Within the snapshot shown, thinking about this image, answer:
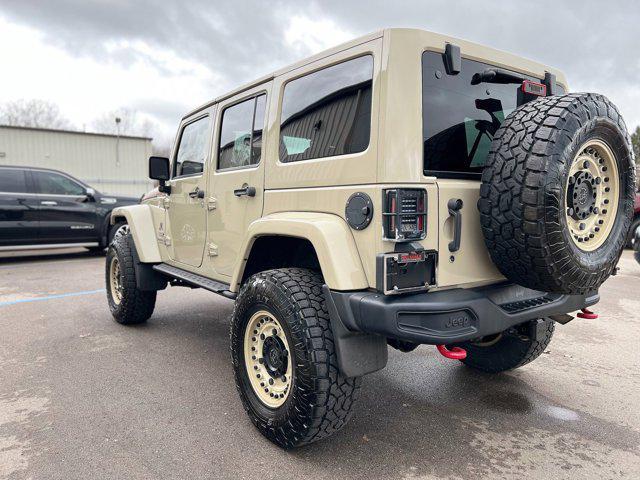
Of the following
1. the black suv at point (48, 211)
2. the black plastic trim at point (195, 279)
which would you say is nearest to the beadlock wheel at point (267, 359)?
the black plastic trim at point (195, 279)

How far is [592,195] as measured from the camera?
7.59 ft

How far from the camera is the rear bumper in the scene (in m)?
1.99

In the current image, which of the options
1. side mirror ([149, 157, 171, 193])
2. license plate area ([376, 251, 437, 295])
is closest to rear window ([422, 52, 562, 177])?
license plate area ([376, 251, 437, 295])

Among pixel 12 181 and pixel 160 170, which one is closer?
pixel 160 170

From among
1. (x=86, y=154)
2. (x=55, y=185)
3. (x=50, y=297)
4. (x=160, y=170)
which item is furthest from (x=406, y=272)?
(x=86, y=154)

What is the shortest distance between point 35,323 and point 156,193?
2027 millimetres

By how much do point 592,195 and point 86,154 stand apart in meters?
21.1

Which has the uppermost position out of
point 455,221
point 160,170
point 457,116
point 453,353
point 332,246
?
point 457,116

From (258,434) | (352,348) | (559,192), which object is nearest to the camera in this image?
(559,192)

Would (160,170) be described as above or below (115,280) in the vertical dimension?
above

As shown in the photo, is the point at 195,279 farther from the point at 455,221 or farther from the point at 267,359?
the point at 455,221

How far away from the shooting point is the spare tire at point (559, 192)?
Result: 1954mm

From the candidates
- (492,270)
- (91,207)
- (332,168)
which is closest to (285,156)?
(332,168)

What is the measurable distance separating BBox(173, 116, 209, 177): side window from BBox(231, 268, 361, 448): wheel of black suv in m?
1.64
